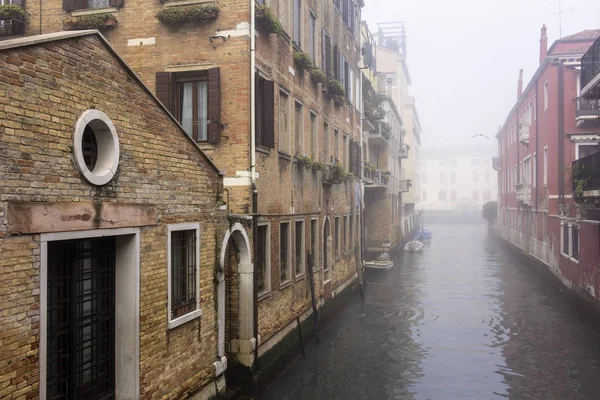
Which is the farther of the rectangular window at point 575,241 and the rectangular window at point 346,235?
the rectangular window at point 346,235

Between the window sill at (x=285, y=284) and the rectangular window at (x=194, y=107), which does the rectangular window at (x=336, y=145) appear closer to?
the window sill at (x=285, y=284)

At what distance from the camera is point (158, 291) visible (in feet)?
20.9

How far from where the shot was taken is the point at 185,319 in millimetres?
6918

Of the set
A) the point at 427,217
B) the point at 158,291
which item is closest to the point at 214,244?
the point at 158,291

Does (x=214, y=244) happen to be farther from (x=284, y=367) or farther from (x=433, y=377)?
(x=433, y=377)

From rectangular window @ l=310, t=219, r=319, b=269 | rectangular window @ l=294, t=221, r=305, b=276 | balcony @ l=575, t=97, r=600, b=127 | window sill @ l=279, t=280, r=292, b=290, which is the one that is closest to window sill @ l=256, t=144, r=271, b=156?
window sill @ l=279, t=280, r=292, b=290

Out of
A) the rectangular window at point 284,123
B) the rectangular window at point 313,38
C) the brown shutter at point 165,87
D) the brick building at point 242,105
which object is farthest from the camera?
the rectangular window at point 313,38

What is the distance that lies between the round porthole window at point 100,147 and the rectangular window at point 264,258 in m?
4.57

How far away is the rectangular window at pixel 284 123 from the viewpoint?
11.1 metres

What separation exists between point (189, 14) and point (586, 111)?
14.7m

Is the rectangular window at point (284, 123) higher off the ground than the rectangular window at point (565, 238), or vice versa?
the rectangular window at point (284, 123)

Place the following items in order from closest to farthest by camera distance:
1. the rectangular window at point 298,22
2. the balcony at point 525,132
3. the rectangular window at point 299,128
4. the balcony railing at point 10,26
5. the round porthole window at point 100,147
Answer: the round porthole window at point 100,147 → the balcony railing at point 10,26 → the rectangular window at point 298,22 → the rectangular window at point 299,128 → the balcony at point 525,132

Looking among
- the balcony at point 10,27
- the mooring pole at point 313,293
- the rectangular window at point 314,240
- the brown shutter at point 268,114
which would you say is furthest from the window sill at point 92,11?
the rectangular window at point 314,240

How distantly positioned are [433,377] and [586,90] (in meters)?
8.38
